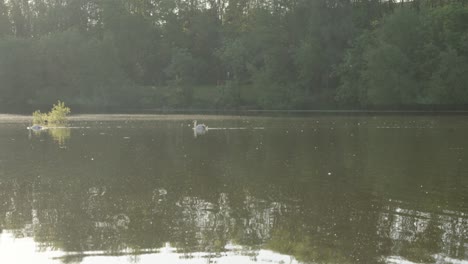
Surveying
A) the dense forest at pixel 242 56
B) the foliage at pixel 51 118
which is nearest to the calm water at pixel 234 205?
the foliage at pixel 51 118

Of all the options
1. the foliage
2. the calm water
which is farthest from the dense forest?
the calm water

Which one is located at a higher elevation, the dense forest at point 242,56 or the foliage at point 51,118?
the dense forest at point 242,56

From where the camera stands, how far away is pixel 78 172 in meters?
19.9

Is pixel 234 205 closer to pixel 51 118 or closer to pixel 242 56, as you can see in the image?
pixel 51 118

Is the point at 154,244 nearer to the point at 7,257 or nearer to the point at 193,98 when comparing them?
the point at 7,257

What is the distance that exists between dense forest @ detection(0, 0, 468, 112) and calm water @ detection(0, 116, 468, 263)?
162 ft

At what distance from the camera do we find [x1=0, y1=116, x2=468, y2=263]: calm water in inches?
415

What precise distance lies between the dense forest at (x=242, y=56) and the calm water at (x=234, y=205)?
49.3m

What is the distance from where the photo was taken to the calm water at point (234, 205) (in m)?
10.5

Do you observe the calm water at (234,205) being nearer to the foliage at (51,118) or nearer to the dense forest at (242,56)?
the foliage at (51,118)

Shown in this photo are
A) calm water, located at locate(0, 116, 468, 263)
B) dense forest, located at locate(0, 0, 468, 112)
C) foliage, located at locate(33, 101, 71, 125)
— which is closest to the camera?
calm water, located at locate(0, 116, 468, 263)

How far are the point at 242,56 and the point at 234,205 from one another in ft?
247

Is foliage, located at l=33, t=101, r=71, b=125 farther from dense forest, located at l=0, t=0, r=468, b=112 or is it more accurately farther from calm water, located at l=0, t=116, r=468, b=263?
dense forest, located at l=0, t=0, r=468, b=112

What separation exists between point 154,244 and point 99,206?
3.71 metres
